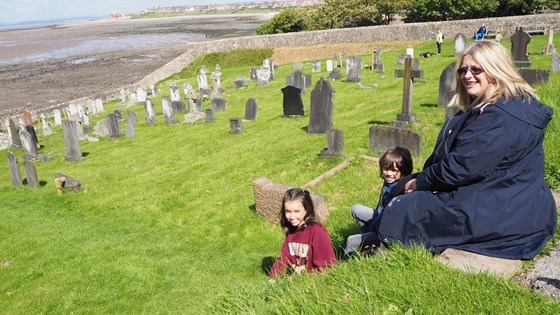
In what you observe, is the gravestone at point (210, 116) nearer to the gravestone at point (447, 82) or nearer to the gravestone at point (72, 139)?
the gravestone at point (72, 139)

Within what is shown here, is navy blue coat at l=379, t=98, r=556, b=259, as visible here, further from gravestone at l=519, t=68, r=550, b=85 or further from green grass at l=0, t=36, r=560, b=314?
gravestone at l=519, t=68, r=550, b=85

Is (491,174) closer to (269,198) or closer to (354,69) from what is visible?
(269,198)

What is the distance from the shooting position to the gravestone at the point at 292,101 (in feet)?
46.6

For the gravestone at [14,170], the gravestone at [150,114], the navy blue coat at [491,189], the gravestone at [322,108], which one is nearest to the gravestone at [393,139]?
the gravestone at [322,108]

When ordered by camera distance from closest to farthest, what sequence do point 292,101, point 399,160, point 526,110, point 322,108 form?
1. point 526,110
2. point 399,160
3. point 322,108
4. point 292,101

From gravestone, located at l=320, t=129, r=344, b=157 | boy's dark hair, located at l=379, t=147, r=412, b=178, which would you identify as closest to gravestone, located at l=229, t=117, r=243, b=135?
gravestone, located at l=320, t=129, r=344, b=157

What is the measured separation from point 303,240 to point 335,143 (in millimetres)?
4854

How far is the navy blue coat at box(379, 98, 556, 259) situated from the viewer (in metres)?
2.88

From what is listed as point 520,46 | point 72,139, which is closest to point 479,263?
point 72,139

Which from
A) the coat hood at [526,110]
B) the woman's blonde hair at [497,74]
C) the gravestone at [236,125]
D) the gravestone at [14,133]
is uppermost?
the woman's blonde hair at [497,74]

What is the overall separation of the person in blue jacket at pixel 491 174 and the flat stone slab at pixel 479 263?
0.04 meters

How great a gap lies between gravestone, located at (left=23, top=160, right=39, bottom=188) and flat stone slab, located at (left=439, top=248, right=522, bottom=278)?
11164 millimetres

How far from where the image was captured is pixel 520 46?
1486cm

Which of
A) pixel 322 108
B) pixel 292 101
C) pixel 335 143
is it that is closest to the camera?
pixel 335 143
